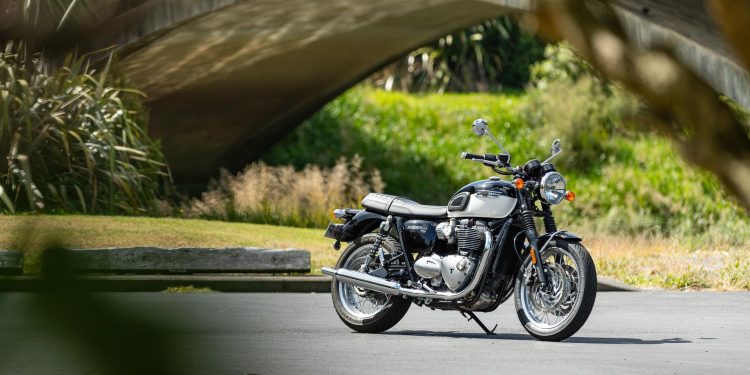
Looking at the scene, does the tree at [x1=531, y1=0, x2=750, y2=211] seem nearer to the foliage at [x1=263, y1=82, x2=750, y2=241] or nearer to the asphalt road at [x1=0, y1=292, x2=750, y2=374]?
the asphalt road at [x1=0, y1=292, x2=750, y2=374]

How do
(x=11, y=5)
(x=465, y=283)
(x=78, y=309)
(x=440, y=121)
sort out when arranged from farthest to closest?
(x=440, y=121)
(x=465, y=283)
(x=11, y=5)
(x=78, y=309)

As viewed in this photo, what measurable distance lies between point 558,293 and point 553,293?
49mm

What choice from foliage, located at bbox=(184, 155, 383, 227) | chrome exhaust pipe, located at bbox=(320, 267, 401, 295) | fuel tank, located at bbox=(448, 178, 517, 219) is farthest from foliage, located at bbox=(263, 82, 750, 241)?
chrome exhaust pipe, located at bbox=(320, 267, 401, 295)

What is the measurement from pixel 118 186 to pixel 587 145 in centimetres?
1123

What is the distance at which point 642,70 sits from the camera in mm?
924

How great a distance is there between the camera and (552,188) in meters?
8.07

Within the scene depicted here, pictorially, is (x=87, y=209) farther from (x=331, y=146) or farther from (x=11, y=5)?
(x=11, y=5)

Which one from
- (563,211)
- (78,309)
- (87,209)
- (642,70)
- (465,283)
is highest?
(642,70)

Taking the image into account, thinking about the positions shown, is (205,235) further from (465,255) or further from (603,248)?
(465,255)

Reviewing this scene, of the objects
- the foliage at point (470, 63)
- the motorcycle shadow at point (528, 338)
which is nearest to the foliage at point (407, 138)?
the foliage at point (470, 63)

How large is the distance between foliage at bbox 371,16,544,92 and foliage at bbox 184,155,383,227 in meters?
9.07

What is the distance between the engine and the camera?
7.81m

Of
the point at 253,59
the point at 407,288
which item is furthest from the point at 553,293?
the point at 253,59

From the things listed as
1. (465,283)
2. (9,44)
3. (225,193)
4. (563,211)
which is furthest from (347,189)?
(9,44)
